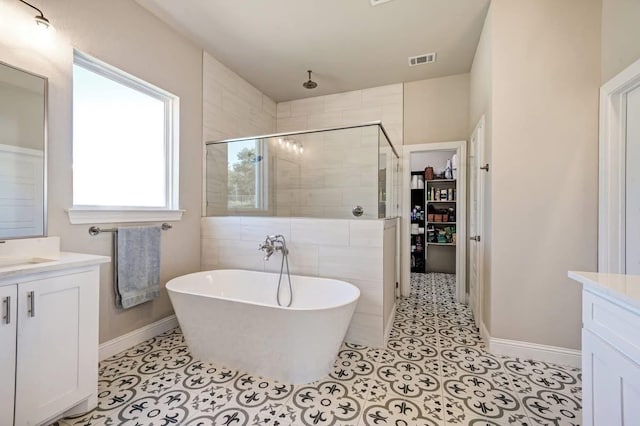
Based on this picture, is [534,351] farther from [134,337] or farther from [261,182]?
[134,337]

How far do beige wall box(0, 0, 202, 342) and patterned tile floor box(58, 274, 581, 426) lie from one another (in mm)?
640

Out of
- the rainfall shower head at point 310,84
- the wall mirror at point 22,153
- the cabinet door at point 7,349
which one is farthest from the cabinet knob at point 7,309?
the rainfall shower head at point 310,84

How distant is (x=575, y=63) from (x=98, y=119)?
140 inches

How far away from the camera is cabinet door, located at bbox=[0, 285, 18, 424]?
119 centimetres

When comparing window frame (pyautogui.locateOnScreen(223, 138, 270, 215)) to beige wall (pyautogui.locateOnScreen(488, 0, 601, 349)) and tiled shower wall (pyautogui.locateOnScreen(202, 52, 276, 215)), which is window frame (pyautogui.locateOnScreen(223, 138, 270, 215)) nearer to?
tiled shower wall (pyautogui.locateOnScreen(202, 52, 276, 215))

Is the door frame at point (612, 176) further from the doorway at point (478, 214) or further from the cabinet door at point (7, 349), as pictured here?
the cabinet door at point (7, 349)

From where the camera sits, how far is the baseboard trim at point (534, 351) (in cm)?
198

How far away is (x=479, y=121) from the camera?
2639 mm

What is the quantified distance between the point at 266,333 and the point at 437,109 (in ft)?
10.6

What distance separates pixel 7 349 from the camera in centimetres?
121

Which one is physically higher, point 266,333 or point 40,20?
point 40,20

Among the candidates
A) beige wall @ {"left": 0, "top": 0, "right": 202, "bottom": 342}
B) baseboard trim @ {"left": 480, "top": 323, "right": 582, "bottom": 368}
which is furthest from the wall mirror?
baseboard trim @ {"left": 480, "top": 323, "right": 582, "bottom": 368}

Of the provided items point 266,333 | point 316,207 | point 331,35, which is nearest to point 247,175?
point 316,207

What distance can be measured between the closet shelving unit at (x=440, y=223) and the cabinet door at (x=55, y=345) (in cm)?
507
